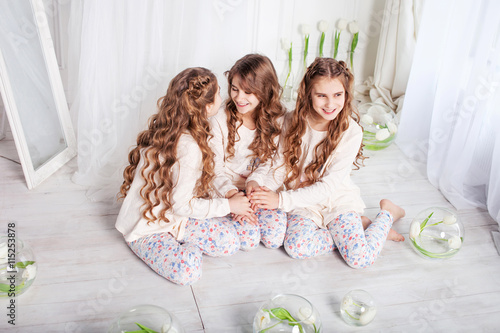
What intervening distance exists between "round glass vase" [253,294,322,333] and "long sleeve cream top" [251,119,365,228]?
47 centimetres

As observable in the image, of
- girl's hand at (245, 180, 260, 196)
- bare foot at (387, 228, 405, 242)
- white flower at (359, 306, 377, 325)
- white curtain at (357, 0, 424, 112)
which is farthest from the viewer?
white curtain at (357, 0, 424, 112)

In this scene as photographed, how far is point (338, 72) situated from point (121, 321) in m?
1.09

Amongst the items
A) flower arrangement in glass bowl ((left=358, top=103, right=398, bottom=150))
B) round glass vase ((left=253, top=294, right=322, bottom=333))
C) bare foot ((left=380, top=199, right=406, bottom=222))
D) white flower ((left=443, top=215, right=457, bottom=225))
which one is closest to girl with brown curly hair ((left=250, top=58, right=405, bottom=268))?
bare foot ((left=380, top=199, right=406, bottom=222))

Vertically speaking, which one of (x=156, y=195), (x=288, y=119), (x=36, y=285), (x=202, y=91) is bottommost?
(x=36, y=285)

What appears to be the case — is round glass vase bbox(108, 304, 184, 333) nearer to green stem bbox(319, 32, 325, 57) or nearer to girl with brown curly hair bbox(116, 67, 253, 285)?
girl with brown curly hair bbox(116, 67, 253, 285)

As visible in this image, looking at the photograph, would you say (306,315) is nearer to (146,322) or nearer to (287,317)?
(287,317)

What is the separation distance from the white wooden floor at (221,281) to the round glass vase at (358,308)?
0.03m

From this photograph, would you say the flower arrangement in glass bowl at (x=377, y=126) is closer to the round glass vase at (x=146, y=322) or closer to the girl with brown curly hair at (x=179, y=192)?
the girl with brown curly hair at (x=179, y=192)

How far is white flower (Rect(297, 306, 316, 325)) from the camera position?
5.22 ft

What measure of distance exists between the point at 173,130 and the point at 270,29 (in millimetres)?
1308

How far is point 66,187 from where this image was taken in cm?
235

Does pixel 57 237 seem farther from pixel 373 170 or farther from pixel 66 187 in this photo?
pixel 373 170

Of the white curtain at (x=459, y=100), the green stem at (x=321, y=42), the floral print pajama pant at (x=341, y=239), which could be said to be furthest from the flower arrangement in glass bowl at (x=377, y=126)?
the floral print pajama pant at (x=341, y=239)

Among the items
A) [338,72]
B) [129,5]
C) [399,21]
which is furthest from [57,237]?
[399,21]
